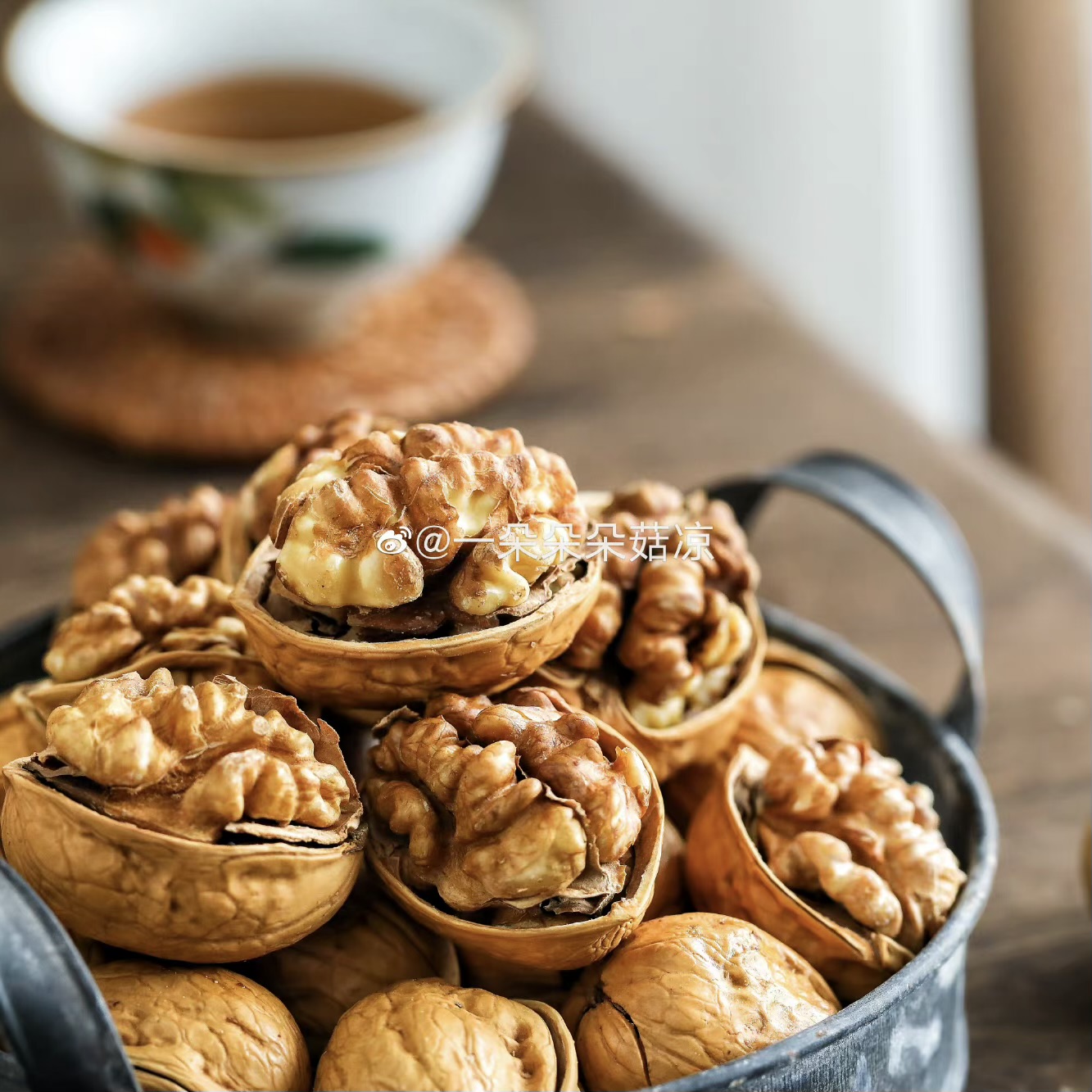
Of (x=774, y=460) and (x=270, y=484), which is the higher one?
(x=270, y=484)

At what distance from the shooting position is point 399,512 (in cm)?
57

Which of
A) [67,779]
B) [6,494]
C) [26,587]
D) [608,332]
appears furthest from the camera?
[608,332]

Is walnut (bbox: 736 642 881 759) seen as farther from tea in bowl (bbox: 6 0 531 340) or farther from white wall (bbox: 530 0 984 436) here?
white wall (bbox: 530 0 984 436)

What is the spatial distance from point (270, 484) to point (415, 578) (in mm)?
145

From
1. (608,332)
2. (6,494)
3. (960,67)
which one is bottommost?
(6,494)

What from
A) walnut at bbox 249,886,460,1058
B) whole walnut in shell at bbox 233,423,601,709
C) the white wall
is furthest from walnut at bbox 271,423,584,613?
the white wall

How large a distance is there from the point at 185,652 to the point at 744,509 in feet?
1.08

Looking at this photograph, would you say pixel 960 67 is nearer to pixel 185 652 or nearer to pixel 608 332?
pixel 608 332

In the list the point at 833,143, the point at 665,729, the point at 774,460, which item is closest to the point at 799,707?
the point at 665,729

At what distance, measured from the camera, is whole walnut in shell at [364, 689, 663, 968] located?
54 centimetres

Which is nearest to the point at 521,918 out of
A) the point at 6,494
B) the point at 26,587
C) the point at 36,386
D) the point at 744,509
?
the point at 744,509

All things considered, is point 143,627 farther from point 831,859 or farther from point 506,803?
point 831,859

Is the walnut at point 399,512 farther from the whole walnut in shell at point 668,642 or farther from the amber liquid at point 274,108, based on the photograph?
the amber liquid at point 274,108

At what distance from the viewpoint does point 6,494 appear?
4.07 feet
